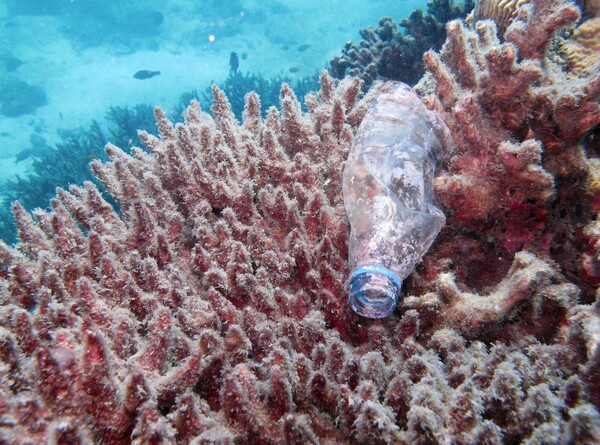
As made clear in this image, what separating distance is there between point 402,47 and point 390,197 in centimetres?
610

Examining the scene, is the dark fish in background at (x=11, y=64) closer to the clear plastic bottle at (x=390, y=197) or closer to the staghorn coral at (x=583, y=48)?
the clear plastic bottle at (x=390, y=197)

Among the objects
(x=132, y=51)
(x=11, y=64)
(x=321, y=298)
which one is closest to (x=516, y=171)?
(x=321, y=298)

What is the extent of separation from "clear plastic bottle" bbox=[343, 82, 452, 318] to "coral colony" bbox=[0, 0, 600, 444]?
145 mm

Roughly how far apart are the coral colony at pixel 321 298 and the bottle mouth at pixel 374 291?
124 millimetres

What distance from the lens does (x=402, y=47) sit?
6.91 metres

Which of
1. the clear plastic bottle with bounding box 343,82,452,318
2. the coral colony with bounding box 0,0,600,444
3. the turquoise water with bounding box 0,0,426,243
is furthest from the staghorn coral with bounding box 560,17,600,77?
the turquoise water with bounding box 0,0,426,243

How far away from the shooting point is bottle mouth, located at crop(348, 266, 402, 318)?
177 cm

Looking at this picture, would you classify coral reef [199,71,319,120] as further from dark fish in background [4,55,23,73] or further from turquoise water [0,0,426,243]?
dark fish in background [4,55,23,73]

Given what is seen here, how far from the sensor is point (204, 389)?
166 cm

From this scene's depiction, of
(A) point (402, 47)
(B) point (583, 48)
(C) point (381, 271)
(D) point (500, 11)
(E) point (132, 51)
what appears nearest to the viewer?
(C) point (381, 271)

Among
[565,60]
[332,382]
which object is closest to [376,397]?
[332,382]

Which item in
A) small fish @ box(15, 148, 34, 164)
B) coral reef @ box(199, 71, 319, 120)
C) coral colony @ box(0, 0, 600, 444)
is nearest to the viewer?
coral colony @ box(0, 0, 600, 444)

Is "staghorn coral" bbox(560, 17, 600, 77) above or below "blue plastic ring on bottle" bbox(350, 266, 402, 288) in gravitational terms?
above

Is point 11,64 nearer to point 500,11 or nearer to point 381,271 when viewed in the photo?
point 500,11
